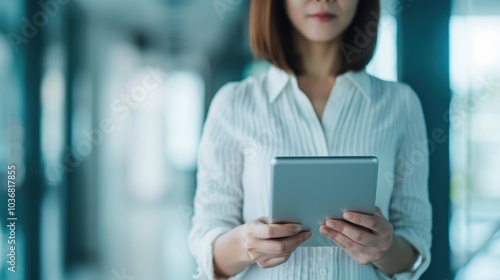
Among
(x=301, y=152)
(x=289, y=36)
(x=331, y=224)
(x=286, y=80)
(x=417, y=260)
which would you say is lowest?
(x=417, y=260)

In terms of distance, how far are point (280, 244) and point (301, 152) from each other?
0.77 ft

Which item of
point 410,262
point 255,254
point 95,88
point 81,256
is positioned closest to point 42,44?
point 95,88

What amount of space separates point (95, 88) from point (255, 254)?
2.62ft

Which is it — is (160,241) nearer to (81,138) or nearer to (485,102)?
(81,138)

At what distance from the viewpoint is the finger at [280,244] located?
35.3 inches

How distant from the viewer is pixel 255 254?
3.08ft

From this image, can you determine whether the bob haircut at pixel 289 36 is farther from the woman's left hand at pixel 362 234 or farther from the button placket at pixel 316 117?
the woman's left hand at pixel 362 234

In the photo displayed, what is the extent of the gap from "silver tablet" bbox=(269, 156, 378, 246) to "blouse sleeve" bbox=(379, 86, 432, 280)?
24 cm

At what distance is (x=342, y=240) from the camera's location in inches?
36.1

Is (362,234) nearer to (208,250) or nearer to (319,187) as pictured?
(319,187)

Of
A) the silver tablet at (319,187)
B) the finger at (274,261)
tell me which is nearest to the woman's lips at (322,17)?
the silver tablet at (319,187)

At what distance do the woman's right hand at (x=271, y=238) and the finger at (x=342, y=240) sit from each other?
0.03m

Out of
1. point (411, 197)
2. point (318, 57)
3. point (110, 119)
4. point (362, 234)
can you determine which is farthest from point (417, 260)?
point (110, 119)

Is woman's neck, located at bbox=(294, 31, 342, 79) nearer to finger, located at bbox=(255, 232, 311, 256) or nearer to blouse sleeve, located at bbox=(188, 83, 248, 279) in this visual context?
blouse sleeve, located at bbox=(188, 83, 248, 279)
